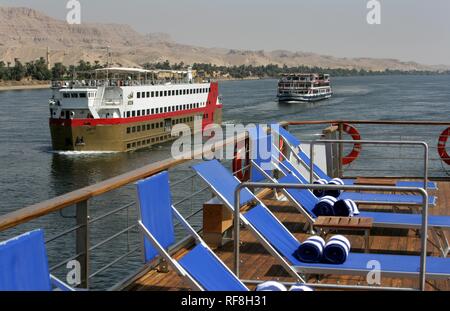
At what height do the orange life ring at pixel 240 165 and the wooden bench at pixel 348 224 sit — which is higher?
the orange life ring at pixel 240 165

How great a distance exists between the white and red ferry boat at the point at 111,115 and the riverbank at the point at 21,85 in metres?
89.8

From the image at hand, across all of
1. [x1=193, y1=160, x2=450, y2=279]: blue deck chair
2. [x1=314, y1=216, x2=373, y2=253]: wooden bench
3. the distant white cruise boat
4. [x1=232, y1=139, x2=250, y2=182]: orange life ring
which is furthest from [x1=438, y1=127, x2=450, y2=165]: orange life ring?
the distant white cruise boat

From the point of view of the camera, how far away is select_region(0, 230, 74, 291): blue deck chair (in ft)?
8.09

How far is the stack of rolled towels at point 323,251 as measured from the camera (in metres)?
4.68

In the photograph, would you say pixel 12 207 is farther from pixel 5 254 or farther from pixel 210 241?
pixel 5 254

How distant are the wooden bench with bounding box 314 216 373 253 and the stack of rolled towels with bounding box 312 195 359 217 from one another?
1.26 feet

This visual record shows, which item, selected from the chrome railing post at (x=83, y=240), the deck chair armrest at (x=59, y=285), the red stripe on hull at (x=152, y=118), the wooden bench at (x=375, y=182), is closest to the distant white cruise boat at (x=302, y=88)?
the red stripe on hull at (x=152, y=118)

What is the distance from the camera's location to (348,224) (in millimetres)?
5531

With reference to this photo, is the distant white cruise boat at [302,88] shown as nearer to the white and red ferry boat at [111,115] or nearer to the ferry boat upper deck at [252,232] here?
the white and red ferry boat at [111,115]

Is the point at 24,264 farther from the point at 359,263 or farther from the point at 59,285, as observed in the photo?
the point at 359,263

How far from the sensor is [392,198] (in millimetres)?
7074

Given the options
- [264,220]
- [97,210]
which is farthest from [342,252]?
[97,210]

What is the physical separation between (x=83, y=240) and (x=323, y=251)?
1.83 metres
